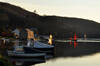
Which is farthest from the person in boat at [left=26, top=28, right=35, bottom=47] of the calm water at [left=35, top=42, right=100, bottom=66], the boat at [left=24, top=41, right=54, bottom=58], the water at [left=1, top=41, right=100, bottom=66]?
the calm water at [left=35, top=42, right=100, bottom=66]

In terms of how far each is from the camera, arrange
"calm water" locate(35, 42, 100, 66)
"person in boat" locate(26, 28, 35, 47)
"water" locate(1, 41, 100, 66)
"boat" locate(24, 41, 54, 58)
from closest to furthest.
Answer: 1. "water" locate(1, 41, 100, 66)
2. "calm water" locate(35, 42, 100, 66)
3. "boat" locate(24, 41, 54, 58)
4. "person in boat" locate(26, 28, 35, 47)

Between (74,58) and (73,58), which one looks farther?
(73,58)

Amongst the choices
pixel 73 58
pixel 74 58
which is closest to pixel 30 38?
pixel 73 58

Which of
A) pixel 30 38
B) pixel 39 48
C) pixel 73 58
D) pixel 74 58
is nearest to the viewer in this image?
pixel 39 48

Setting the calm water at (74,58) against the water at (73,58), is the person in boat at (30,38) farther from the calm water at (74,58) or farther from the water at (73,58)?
the calm water at (74,58)

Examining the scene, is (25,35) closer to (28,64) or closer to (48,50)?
(48,50)

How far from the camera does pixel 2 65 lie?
39.9 meters

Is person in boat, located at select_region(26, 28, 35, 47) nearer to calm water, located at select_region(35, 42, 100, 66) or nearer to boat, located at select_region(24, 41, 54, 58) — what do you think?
boat, located at select_region(24, 41, 54, 58)

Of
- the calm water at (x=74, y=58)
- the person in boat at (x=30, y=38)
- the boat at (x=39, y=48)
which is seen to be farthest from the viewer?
the person in boat at (x=30, y=38)

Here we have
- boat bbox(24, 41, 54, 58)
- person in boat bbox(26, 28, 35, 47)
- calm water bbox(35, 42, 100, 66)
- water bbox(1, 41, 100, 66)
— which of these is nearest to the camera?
water bbox(1, 41, 100, 66)

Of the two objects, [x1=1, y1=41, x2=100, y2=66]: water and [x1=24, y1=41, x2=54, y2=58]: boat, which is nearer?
A: [x1=1, y1=41, x2=100, y2=66]: water

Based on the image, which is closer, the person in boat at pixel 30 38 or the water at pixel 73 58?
the water at pixel 73 58

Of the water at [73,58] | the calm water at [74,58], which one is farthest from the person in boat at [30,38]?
the calm water at [74,58]

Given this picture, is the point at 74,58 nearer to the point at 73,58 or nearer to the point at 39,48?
the point at 73,58
